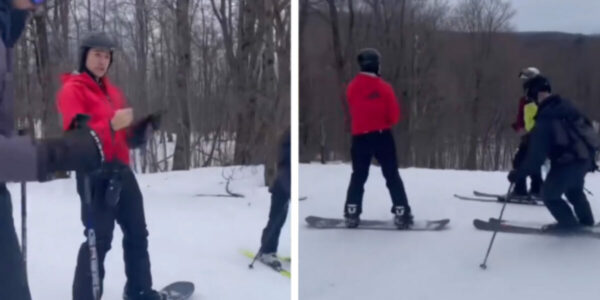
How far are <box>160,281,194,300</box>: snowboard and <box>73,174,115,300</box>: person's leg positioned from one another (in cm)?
20

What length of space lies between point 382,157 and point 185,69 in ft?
2.22

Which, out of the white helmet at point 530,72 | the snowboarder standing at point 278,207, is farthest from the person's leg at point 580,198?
the snowboarder standing at point 278,207

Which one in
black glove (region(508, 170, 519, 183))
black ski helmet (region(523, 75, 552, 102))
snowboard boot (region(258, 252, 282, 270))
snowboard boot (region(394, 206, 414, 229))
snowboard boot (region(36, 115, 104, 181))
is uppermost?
black ski helmet (region(523, 75, 552, 102))

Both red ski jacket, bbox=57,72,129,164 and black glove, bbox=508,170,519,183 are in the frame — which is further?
black glove, bbox=508,170,519,183

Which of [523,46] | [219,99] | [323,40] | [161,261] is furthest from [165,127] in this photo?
[523,46]

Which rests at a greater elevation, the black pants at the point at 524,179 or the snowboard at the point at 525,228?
the black pants at the point at 524,179

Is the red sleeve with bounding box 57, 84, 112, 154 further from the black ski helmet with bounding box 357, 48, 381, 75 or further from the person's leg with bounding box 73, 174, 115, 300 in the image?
the black ski helmet with bounding box 357, 48, 381, 75

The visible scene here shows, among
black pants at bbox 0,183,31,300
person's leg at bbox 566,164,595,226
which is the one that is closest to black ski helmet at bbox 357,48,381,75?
person's leg at bbox 566,164,595,226

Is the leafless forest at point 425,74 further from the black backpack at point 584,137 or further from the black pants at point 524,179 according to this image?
the black backpack at point 584,137

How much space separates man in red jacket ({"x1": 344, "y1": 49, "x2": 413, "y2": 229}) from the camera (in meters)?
2.70

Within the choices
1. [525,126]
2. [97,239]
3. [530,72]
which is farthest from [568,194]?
[97,239]

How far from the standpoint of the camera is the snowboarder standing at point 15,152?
2.33 meters

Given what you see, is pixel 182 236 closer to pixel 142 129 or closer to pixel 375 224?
pixel 142 129

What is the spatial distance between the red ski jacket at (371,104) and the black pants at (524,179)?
0.38m
